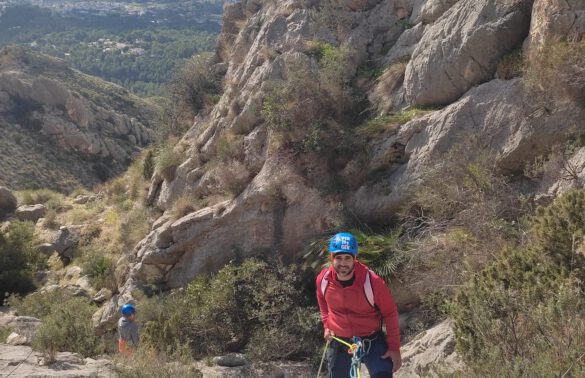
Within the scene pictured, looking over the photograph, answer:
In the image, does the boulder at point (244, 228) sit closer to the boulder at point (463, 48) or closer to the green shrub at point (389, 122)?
the green shrub at point (389, 122)

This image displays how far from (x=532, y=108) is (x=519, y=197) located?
1.53m

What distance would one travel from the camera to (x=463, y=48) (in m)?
8.12

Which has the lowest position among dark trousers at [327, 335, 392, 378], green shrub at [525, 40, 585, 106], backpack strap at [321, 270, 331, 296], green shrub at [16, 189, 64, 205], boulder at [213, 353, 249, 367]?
boulder at [213, 353, 249, 367]

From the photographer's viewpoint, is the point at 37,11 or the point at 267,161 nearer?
the point at 267,161

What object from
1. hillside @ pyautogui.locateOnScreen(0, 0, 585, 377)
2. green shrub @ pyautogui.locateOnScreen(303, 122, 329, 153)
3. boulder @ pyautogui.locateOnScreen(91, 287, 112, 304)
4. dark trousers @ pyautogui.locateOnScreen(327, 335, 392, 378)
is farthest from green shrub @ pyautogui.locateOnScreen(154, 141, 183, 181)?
dark trousers @ pyautogui.locateOnScreen(327, 335, 392, 378)

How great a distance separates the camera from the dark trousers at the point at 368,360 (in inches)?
164

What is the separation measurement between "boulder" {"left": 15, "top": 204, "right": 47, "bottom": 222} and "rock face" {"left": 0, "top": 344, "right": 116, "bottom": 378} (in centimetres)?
1223

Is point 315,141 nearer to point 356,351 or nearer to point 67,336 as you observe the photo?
point 356,351

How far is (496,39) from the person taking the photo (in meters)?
7.78

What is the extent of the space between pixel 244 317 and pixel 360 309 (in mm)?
4134

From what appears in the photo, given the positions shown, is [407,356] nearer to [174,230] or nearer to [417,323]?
[417,323]

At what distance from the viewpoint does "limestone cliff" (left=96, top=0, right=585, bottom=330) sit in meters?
7.20

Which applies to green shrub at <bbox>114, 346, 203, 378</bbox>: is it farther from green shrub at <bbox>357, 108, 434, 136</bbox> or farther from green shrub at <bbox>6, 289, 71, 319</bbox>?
green shrub at <bbox>6, 289, 71, 319</bbox>

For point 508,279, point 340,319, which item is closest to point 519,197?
point 508,279
